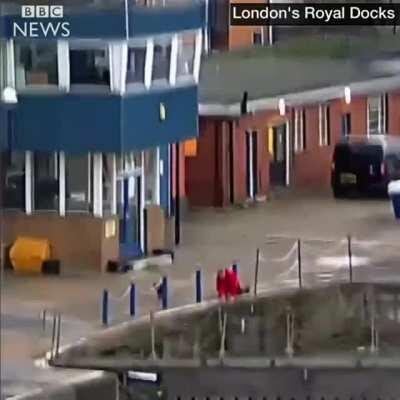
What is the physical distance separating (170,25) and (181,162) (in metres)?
0.26

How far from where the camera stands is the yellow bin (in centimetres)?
144

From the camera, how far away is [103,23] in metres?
1.39

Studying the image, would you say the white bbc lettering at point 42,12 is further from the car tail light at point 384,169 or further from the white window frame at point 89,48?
the car tail light at point 384,169

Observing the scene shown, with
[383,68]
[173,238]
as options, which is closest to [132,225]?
[173,238]

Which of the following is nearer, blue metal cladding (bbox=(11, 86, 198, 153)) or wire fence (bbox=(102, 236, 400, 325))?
blue metal cladding (bbox=(11, 86, 198, 153))

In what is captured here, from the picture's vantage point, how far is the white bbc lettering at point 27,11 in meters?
1.41

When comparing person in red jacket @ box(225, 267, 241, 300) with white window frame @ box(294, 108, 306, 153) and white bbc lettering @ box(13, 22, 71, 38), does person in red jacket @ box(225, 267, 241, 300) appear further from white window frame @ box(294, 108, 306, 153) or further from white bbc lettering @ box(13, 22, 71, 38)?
white bbc lettering @ box(13, 22, 71, 38)

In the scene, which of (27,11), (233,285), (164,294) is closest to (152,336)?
(164,294)

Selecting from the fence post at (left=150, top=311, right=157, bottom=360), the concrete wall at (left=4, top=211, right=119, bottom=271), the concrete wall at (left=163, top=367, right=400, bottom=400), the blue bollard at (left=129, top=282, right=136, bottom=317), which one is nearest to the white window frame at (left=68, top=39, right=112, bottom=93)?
the concrete wall at (left=4, top=211, right=119, bottom=271)

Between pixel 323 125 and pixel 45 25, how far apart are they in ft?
1.85

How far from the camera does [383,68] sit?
1532 mm
